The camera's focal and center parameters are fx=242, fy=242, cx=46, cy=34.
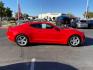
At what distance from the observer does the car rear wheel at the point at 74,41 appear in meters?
12.8

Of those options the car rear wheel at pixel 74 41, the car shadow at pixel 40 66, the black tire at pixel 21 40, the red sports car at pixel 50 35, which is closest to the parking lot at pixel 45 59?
the car shadow at pixel 40 66

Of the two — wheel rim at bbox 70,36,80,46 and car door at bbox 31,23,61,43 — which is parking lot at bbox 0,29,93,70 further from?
wheel rim at bbox 70,36,80,46

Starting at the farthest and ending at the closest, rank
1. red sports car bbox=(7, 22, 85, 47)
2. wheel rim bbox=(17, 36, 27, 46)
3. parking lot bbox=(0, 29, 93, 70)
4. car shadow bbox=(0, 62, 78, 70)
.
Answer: red sports car bbox=(7, 22, 85, 47)
wheel rim bbox=(17, 36, 27, 46)
parking lot bbox=(0, 29, 93, 70)
car shadow bbox=(0, 62, 78, 70)

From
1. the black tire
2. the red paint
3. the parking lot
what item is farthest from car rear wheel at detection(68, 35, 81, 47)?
the black tire

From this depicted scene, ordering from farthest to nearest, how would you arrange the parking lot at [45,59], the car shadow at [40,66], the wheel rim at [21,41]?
the wheel rim at [21,41] < the parking lot at [45,59] < the car shadow at [40,66]

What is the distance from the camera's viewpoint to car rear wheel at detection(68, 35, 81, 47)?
505 inches

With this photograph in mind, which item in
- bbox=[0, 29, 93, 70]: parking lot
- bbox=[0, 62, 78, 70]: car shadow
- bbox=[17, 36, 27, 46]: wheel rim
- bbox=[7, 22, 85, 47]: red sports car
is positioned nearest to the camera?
bbox=[0, 62, 78, 70]: car shadow

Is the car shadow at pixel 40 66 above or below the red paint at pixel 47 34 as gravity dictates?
below

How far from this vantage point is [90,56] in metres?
10.1

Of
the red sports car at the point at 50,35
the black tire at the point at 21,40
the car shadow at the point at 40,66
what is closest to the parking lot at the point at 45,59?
the car shadow at the point at 40,66

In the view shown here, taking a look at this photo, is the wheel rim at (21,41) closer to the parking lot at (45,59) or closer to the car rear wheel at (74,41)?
the parking lot at (45,59)

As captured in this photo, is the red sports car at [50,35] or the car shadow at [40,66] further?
the red sports car at [50,35]

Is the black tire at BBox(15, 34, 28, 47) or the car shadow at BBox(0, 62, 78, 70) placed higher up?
the black tire at BBox(15, 34, 28, 47)

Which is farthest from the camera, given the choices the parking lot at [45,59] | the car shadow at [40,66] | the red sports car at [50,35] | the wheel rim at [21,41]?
the red sports car at [50,35]
